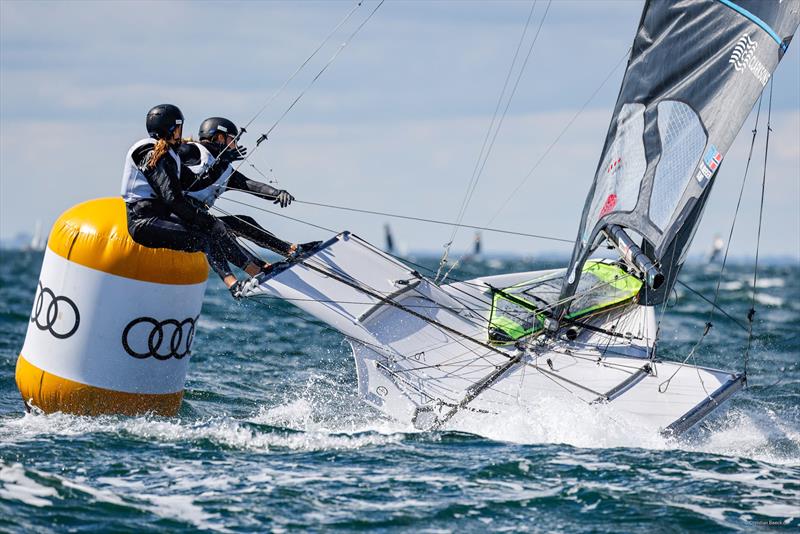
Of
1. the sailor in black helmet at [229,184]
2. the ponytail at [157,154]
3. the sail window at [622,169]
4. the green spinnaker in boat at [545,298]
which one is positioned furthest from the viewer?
the green spinnaker in boat at [545,298]

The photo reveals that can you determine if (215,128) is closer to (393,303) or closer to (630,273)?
(393,303)

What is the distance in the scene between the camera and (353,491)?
A: 18.6 feet

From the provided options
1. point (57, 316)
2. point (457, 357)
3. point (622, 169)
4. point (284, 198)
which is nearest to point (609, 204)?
point (622, 169)

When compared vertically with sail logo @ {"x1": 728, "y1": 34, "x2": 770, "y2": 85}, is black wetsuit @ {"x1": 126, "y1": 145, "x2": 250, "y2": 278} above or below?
below

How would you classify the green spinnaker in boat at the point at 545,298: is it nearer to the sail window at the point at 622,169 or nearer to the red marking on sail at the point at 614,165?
the sail window at the point at 622,169

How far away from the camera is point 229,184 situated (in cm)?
773

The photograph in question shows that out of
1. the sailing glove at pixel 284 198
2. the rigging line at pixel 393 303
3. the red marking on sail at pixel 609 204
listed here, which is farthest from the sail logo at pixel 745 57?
the sailing glove at pixel 284 198

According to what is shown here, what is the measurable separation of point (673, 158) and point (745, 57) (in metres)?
0.84

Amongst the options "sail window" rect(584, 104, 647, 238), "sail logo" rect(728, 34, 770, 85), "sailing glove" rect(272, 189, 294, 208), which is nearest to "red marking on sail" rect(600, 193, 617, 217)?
"sail window" rect(584, 104, 647, 238)

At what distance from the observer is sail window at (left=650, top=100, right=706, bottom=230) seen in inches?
307

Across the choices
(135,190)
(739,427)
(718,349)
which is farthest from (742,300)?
(135,190)

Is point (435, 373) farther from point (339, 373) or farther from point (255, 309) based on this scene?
point (255, 309)

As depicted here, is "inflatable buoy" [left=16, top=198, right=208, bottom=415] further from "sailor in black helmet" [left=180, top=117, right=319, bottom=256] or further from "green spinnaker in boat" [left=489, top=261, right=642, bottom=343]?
"green spinnaker in boat" [left=489, top=261, right=642, bottom=343]

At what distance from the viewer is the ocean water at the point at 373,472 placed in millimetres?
5254
